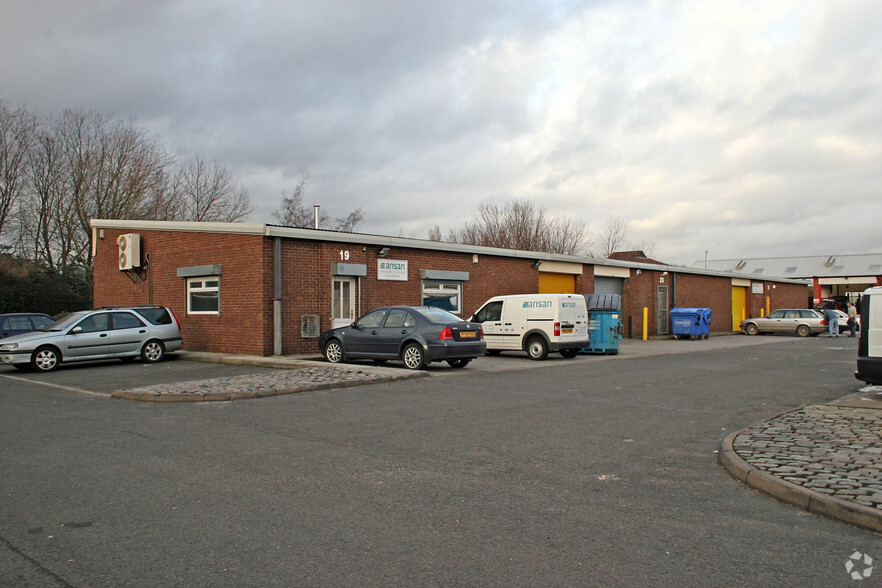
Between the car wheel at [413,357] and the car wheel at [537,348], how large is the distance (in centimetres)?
463

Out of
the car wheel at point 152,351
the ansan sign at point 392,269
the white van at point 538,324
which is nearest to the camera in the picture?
the car wheel at point 152,351

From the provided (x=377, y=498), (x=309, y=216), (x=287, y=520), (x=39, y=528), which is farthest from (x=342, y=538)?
(x=309, y=216)

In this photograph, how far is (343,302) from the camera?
66.1 ft

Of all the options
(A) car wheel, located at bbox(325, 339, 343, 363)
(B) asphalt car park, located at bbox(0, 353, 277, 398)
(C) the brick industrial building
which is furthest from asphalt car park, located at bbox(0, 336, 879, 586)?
(C) the brick industrial building

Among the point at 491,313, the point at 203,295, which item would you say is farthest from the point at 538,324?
the point at 203,295

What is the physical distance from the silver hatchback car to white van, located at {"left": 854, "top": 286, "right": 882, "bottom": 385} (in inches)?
633

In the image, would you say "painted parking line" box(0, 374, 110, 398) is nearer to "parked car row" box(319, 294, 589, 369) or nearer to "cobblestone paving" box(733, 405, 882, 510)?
"parked car row" box(319, 294, 589, 369)

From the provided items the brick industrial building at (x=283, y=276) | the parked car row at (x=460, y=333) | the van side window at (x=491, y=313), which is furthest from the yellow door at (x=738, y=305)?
the van side window at (x=491, y=313)

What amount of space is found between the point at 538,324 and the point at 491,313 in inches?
71.4

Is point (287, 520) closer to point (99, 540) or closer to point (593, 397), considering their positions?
point (99, 540)

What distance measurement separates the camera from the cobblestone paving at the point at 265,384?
1099 centimetres

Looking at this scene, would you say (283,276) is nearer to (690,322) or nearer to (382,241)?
(382,241)

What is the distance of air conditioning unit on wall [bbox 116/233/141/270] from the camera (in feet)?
72.7

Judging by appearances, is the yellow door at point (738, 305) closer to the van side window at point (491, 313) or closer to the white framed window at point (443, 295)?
the white framed window at point (443, 295)
